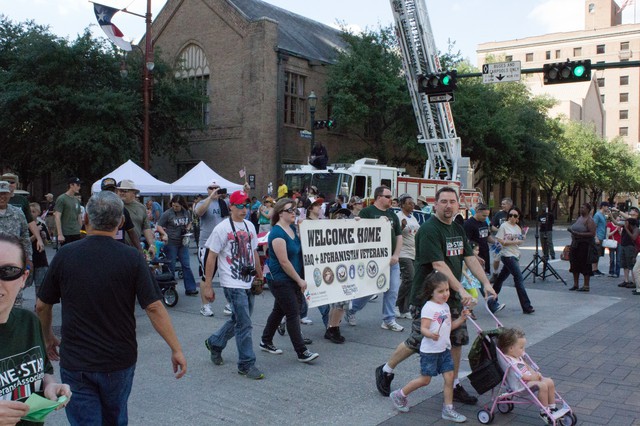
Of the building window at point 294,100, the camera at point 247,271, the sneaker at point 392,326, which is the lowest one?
the sneaker at point 392,326

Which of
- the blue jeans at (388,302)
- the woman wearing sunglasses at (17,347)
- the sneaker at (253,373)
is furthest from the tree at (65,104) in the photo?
the woman wearing sunglasses at (17,347)

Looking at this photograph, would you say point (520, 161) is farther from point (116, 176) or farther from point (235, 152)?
point (116, 176)

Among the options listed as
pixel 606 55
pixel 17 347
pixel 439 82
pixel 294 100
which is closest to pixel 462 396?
pixel 17 347

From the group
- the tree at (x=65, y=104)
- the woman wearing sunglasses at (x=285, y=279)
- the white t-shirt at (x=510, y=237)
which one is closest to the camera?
the woman wearing sunglasses at (x=285, y=279)

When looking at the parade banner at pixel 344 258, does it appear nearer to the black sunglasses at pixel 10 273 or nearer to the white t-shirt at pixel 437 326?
the white t-shirt at pixel 437 326

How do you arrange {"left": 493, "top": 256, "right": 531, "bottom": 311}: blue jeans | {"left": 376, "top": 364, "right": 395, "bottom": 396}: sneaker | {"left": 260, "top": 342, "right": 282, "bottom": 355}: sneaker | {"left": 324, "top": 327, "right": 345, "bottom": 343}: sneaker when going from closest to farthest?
1. {"left": 376, "top": 364, "right": 395, "bottom": 396}: sneaker
2. {"left": 260, "top": 342, "right": 282, "bottom": 355}: sneaker
3. {"left": 324, "top": 327, "right": 345, "bottom": 343}: sneaker
4. {"left": 493, "top": 256, "right": 531, "bottom": 311}: blue jeans

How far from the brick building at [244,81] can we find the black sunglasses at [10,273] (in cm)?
2640

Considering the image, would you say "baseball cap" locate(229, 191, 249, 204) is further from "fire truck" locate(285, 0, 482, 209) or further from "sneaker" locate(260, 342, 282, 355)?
"fire truck" locate(285, 0, 482, 209)

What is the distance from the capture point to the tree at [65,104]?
78.3ft

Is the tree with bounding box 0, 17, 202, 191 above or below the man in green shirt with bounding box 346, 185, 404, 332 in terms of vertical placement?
above

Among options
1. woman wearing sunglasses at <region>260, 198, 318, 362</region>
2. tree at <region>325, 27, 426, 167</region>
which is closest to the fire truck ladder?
tree at <region>325, 27, 426, 167</region>

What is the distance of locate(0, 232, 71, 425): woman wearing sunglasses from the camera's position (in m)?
2.21

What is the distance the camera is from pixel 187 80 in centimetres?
3136

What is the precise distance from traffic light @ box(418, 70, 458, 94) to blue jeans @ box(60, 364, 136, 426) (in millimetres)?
14320
